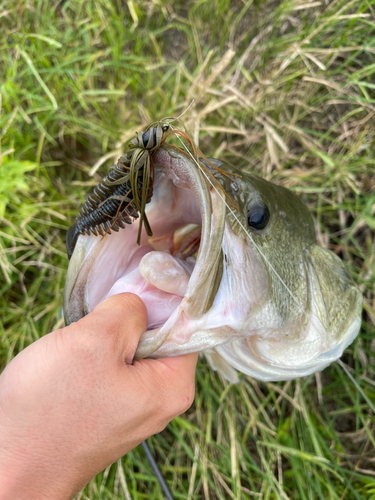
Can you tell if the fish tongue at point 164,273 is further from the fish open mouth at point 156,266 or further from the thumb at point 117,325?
the thumb at point 117,325

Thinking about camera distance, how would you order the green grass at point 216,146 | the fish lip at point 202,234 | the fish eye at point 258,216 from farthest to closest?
the green grass at point 216,146 → the fish eye at point 258,216 → the fish lip at point 202,234

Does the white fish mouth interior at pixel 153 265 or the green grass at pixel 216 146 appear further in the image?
the green grass at pixel 216 146

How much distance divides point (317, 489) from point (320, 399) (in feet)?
1.51

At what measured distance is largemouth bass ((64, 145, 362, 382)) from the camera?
1.00 m

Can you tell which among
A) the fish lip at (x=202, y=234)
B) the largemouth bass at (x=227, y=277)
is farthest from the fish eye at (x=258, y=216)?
the fish lip at (x=202, y=234)

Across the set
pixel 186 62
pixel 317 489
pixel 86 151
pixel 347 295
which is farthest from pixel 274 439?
pixel 186 62

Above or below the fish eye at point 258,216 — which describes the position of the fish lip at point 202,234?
above

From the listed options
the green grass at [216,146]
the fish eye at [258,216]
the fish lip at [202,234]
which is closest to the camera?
the fish lip at [202,234]

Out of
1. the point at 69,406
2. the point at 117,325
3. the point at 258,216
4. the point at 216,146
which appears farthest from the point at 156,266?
the point at 216,146

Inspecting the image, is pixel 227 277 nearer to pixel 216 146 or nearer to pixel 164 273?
pixel 164 273

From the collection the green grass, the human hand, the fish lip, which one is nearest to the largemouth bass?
the fish lip

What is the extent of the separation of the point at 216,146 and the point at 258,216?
4.47 ft

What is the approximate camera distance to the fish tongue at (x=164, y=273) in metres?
1.17

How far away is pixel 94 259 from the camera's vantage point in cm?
121
